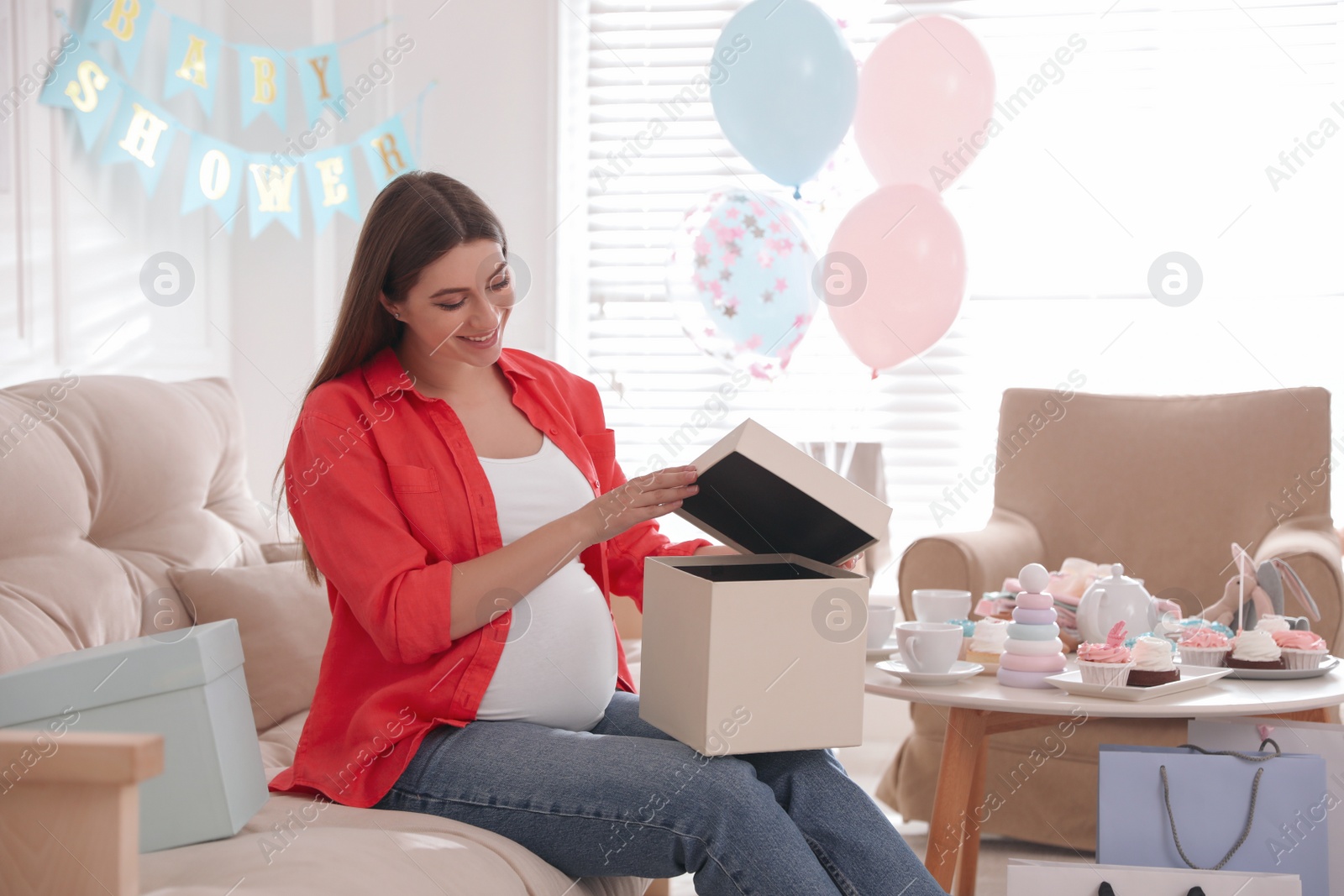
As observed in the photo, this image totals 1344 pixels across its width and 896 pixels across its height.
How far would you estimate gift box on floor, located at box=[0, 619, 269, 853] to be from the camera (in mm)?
1080

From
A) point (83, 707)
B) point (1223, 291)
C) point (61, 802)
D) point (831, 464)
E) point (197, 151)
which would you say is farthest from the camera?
point (1223, 291)

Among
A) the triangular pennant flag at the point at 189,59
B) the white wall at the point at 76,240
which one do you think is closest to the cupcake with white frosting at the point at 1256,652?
the white wall at the point at 76,240

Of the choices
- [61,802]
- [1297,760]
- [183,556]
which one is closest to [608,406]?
[183,556]

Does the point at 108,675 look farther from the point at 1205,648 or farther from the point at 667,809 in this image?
the point at 1205,648

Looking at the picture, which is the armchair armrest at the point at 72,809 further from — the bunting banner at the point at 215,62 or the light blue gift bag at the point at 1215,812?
the bunting banner at the point at 215,62

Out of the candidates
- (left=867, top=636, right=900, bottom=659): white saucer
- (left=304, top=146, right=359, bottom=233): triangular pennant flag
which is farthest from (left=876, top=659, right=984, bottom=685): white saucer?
(left=304, top=146, right=359, bottom=233): triangular pennant flag

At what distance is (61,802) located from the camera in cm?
82

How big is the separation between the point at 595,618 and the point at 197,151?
1.83 m

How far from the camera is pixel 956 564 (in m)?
2.23

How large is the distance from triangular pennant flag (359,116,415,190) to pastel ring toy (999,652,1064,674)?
2.13 m

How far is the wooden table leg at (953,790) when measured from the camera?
5.12 ft

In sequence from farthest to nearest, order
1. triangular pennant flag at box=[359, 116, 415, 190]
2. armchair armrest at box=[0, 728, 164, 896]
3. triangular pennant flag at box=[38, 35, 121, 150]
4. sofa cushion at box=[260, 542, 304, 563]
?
1. triangular pennant flag at box=[359, 116, 415, 190]
2. triangular pennant flag at box=[38, 35, 121, 150]
3. sofa cushion at box=[260, 542, 304, 563]
4. armchair armrest at box=[0, 728, 164, 896]

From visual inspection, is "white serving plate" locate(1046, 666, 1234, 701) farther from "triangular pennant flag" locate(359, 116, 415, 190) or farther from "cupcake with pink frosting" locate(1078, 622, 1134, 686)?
"triangular pennant flag" locate(359, 116, 415, 190)

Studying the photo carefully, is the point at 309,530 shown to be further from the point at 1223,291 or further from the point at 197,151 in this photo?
the point at 1223,291
